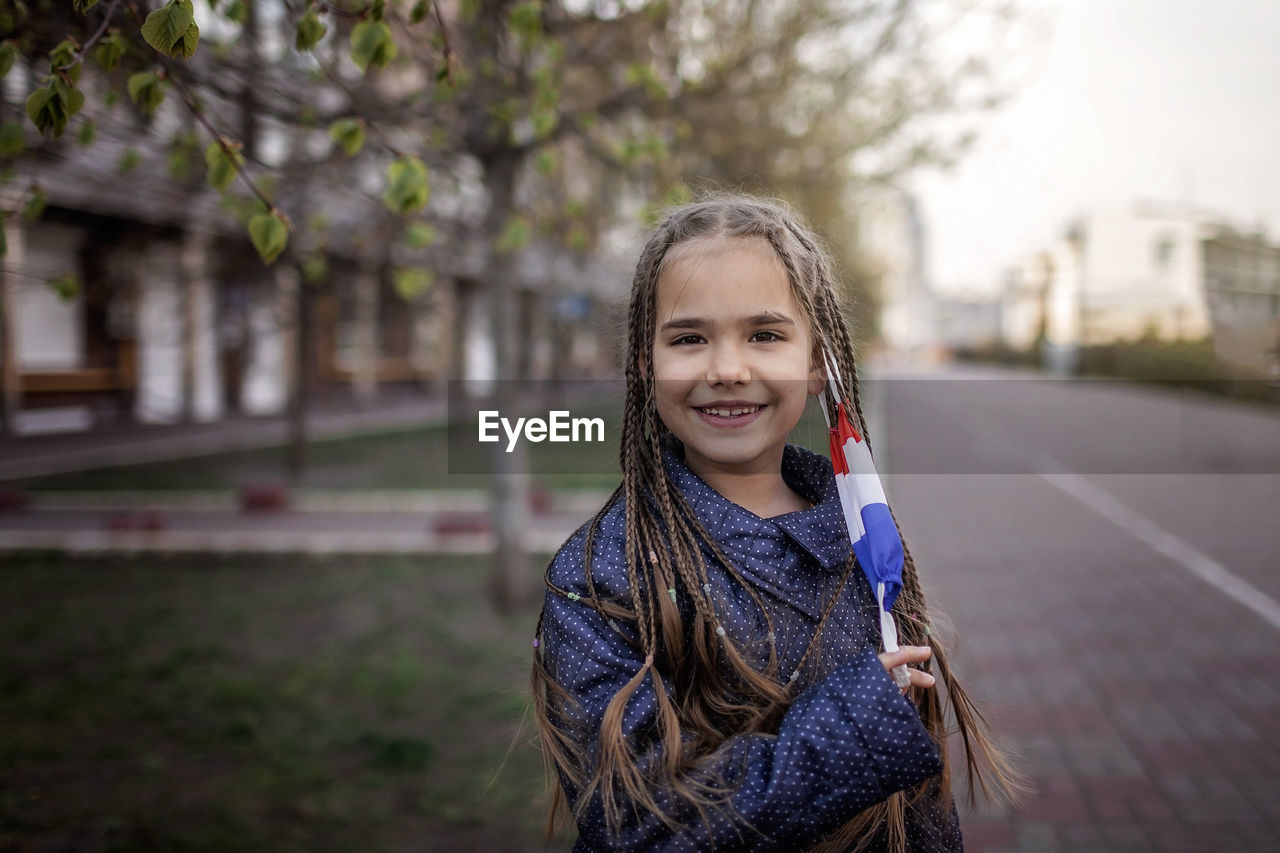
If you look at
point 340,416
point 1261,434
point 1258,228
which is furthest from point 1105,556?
point 340,416

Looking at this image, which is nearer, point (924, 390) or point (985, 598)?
point (985, 598)

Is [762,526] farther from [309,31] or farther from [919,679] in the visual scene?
[309,31]

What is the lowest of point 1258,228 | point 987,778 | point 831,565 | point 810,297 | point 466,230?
point 987,778

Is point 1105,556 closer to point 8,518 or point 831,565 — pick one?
point 831,565

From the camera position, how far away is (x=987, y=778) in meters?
1.96

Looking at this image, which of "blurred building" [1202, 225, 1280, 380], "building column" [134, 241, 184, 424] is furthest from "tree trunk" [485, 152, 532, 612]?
"blurred building" [1202, 225, 1280, 380]

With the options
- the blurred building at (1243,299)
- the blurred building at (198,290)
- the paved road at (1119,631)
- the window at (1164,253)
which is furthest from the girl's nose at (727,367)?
the window at (1164,253)

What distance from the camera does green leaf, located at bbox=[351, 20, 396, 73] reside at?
2.11 metres

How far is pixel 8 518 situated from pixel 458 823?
25.0 ft

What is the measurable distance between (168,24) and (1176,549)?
849cm

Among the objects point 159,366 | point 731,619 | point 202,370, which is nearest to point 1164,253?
point 202,370

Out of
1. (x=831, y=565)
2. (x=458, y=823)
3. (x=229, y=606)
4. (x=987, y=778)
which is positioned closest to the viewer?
(x=831, y=565)

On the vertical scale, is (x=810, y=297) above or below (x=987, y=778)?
above

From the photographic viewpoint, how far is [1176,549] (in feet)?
Answer: 26.3
